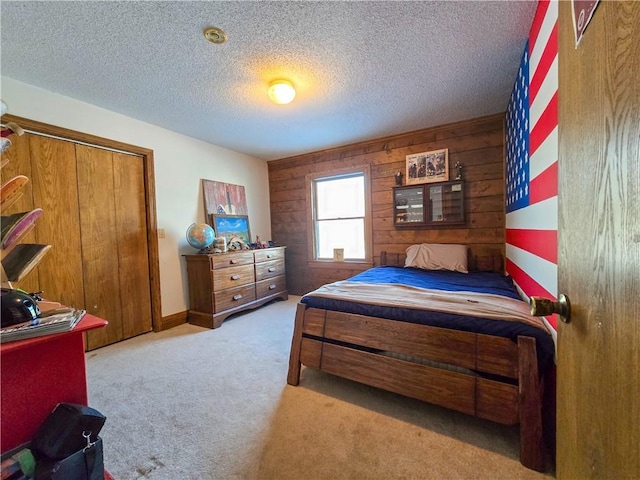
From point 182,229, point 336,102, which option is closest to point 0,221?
point 336,102

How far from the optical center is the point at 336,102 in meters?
2.58

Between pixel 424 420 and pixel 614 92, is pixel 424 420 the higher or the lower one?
the lower one

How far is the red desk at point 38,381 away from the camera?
0.84 metres

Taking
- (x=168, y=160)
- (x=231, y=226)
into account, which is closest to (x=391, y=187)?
(x=231, y=226)

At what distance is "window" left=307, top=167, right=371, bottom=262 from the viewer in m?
3.83

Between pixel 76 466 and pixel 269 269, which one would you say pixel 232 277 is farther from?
pixel 76 466

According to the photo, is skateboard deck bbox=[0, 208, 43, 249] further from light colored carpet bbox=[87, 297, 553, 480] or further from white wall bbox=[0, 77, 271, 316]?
white wall bbox=[0, 77, 271, 316]

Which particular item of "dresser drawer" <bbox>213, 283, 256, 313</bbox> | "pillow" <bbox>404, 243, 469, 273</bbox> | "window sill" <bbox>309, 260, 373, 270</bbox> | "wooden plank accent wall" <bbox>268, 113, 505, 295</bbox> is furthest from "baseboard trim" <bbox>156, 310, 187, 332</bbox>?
"pillow" <bbox>404, 243, 469, 273</bbox>

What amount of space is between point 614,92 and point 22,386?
66.0 inches

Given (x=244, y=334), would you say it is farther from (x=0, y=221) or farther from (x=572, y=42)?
(x=572, y=42)

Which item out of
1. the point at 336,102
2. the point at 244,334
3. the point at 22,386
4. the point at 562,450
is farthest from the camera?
the point at 244,334

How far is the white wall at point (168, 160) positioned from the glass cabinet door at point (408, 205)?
2255 mm

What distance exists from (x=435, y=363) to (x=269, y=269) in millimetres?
2728

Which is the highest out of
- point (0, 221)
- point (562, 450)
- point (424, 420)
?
point (0, 221)
